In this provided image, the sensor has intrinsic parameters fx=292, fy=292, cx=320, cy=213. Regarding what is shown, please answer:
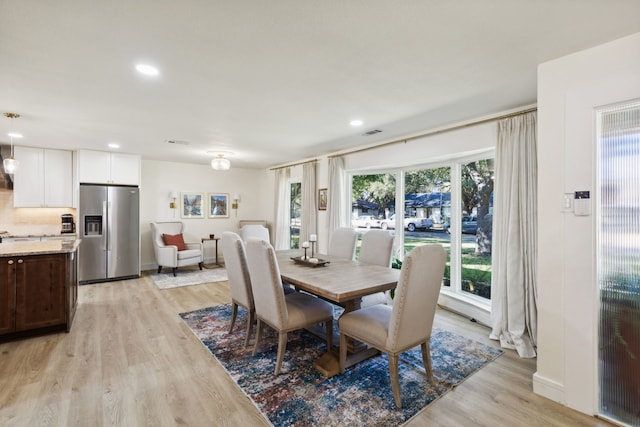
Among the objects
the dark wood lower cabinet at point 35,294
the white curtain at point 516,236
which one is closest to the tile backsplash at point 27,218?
the dark wood lower cabinet at point 35,294

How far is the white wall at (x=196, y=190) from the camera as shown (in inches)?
247

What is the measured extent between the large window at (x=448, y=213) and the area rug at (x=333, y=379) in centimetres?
104

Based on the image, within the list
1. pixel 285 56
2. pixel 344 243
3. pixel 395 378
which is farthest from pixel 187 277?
pixel 285 56

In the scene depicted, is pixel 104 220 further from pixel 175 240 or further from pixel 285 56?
pixel 285 56

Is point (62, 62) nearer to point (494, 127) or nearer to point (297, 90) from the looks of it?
point (297, 90)

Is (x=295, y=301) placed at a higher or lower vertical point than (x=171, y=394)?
higher

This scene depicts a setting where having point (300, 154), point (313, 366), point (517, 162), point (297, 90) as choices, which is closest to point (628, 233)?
point (517, 162)

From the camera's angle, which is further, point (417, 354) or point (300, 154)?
point (300, 154)

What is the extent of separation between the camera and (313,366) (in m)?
2.48

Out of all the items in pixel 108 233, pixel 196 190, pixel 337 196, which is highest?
A: pixel 196 190

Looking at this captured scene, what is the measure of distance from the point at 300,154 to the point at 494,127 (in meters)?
3.28

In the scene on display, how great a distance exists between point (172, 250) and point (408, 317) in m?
5.02

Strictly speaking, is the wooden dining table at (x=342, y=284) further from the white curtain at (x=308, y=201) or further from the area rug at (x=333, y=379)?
the white curtain at (x=308, y=201)

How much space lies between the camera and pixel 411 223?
4.46 m
